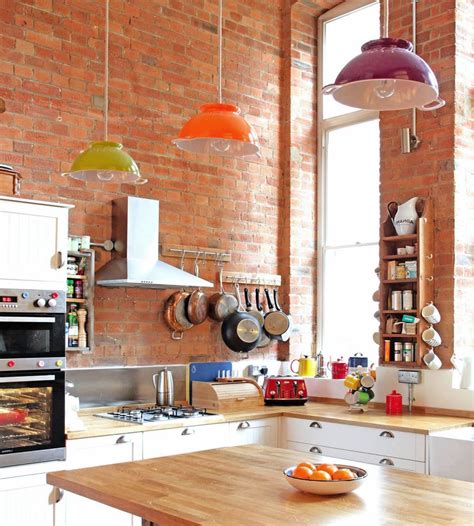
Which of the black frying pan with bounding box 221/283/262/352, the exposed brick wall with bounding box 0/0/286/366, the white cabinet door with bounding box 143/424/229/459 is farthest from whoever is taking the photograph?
the black frying pan with bounding box 221/283/262/352

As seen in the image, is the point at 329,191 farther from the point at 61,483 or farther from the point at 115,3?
the point at 61,483

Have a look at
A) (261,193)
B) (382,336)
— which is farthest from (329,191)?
(382,336)

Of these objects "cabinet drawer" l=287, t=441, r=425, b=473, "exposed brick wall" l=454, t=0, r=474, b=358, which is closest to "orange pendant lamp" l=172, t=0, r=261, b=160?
"cabinet drawer" l=287, t=441, r=425, b=473

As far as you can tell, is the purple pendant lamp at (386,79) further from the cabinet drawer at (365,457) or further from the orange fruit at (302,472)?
the cabinet drawer at (365,457)

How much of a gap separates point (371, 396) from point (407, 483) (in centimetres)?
239

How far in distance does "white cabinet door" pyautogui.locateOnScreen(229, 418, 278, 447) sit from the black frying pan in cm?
72

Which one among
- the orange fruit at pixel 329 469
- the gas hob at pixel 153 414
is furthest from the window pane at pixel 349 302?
the orange fruit at pixel 329 469

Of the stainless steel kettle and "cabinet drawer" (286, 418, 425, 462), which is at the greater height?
the stainless steel kettle

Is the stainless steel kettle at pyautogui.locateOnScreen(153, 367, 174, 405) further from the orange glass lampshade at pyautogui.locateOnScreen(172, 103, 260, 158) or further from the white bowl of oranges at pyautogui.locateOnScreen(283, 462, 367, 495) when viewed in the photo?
the white bowl of oranges at pyautogui.locateOnScreen(283, 462, 367, 495)

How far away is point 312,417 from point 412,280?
1140mm

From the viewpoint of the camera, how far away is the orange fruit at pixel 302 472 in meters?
2.73

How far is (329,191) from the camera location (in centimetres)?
652

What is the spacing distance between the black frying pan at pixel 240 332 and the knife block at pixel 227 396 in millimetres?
330

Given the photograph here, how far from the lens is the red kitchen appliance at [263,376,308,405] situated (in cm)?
554
